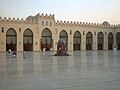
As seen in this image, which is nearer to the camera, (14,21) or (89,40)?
(14,21)

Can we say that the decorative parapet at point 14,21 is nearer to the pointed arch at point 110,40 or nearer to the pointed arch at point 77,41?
the pointed arch at point 77,41

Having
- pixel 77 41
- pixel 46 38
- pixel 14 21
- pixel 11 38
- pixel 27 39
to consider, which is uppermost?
A: pixel 14 21

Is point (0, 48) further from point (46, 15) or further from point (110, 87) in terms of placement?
point (110, 87)

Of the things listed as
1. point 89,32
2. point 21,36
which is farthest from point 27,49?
point 89,32

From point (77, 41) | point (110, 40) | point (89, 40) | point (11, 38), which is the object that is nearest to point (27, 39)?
point (11, 38)

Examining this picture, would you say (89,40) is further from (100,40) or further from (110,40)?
(110,40)

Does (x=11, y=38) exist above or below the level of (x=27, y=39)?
above

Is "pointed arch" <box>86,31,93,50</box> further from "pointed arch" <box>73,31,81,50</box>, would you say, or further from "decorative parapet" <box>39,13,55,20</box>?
"decorative parapet" <box>39,13,55,20</box>

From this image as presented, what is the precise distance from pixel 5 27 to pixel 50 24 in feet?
34.7

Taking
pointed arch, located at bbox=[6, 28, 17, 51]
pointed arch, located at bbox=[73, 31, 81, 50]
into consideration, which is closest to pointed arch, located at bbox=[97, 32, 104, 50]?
pointed arch, located at bbox=[73, 31, 81, 50]

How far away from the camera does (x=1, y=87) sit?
7211mm

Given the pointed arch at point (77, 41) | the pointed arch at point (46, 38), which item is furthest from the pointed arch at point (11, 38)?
the pointed arch at point (77, 41)

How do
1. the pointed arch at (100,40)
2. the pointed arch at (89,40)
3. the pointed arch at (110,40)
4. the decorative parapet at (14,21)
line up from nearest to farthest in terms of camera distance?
the decorative parapet at (14,21)
the pointed arch at (89,40)
the pointed arch at (100,40)
the pointed arch at (110,40)

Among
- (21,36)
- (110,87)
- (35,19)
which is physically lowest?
(110,87)
